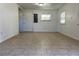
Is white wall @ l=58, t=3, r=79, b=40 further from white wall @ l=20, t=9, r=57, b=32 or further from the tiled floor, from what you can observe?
white wall @ l=20, t=9, r=57, b=32

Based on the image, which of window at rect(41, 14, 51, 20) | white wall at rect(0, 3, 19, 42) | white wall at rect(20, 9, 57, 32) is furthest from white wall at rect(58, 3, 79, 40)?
window at rect(41, 14, 51, 20)

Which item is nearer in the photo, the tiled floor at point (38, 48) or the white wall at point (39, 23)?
the tiled floor at point (38, 48)

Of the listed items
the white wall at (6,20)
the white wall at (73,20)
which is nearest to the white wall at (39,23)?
the white wall at (73,20)

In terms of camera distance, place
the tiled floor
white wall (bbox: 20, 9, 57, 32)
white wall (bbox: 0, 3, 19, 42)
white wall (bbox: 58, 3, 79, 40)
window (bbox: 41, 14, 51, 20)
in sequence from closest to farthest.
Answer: the tiled floor
white wall (bbox: 0, 3, 19, 42)
white wall (bbox: 58, 3, 79, 40)
white wall (bbox: 20, 9, 57, 32)
window (bbox: 41, 14, 51, 20)

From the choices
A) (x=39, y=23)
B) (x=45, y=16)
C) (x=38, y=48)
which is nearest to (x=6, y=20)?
(x=38, y=48)

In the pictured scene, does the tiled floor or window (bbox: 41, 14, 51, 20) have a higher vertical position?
window (bbox: 41, 14, 51, 20)

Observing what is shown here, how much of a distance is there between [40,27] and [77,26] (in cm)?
626

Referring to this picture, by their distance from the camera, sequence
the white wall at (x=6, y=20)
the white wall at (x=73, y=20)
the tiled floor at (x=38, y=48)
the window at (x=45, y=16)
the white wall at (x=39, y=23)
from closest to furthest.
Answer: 1. the tiled floor at (x=38, y=48)
2. the white wall at (x=6, y=20)
3. the white wall at (x=73, y=20)
4. the white wall at (x=39, y=23)
5. the window at (x=45, y=16)

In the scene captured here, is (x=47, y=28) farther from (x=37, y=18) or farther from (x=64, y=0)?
(x=64, y=0)

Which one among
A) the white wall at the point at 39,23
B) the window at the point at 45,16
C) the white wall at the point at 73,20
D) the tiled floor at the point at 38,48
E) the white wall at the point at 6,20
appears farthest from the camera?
the window at the point at 45,16

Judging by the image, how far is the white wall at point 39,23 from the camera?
39.0ft

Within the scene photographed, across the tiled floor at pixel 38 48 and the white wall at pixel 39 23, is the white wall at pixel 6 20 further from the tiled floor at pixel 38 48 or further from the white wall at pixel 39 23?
the white wall at pixel 39 23

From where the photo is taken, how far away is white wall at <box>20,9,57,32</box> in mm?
11898

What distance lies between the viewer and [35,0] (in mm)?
1209
